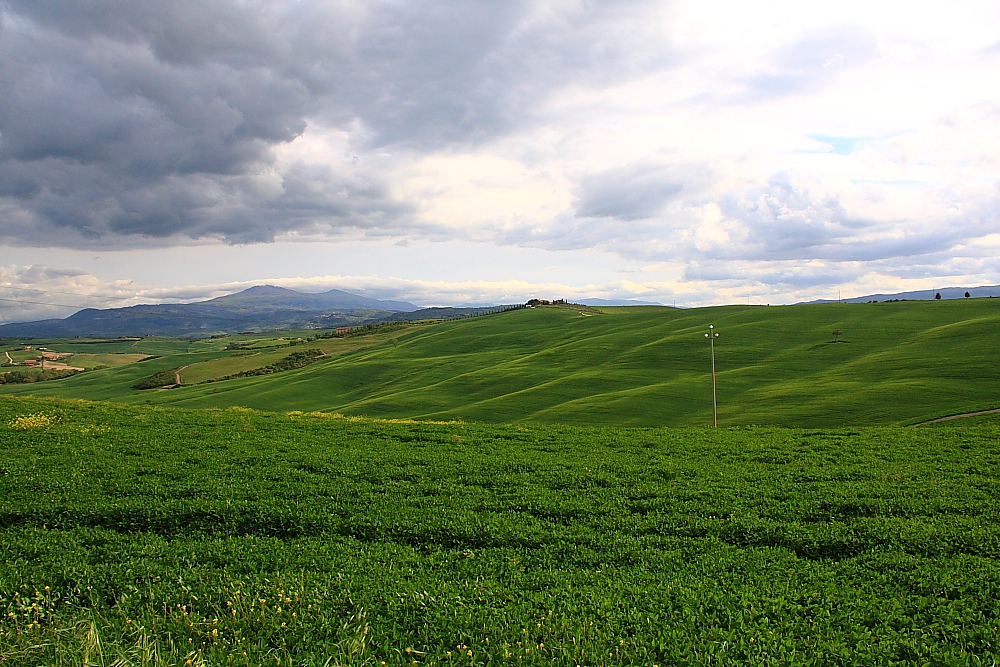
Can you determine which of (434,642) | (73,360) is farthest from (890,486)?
(73,360)

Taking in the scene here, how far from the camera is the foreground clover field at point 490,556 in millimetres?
8773

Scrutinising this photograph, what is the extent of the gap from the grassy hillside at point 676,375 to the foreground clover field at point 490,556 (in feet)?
112

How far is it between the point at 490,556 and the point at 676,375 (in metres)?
71.2

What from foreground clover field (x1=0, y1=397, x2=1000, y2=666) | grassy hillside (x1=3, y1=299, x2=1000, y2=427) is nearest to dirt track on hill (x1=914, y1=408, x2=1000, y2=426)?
grassy hillside (x1=3, y1=299, x2=1000, y2=427)

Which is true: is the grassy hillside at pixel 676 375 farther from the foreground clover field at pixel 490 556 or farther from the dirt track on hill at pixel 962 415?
the foreground clover field at pixel 490 556

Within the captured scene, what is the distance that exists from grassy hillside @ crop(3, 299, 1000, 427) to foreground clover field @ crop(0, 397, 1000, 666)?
Result: 1342 inches

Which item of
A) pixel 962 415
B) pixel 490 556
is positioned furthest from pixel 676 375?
pixel 490 556

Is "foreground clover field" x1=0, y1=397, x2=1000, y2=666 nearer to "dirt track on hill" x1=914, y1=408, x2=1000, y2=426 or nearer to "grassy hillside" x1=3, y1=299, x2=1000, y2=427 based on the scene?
"dirt track on hill" x1=914, y1=408, x2=1000, y2=426

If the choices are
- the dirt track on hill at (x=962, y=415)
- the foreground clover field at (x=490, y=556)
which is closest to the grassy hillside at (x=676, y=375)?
the dirt track on hill at (x=962, y=415)

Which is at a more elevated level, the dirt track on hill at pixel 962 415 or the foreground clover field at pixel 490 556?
the foreground clover field at pixel 490 556

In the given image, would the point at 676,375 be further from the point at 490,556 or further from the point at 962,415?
the point at 490,556

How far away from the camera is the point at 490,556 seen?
1244cm

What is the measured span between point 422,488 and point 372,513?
101 inches

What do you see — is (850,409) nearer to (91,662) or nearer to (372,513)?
(372,513)
